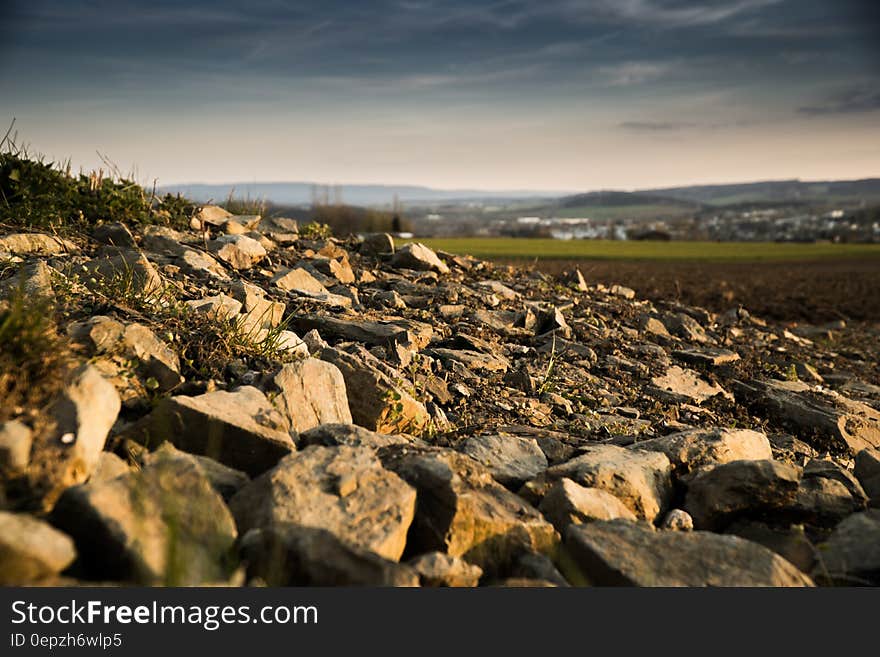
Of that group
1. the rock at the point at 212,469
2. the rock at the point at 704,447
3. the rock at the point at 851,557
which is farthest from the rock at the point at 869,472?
the rock at the point at 212,469

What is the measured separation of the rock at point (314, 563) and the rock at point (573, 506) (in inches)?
50.3

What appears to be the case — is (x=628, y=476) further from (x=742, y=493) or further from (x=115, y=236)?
(x=115, y=236)

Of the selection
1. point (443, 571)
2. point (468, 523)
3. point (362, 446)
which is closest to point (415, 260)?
point (362, 446)

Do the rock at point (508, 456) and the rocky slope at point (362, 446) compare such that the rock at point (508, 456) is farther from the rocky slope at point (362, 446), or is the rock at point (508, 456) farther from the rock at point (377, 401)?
the rock at point (377, 401)

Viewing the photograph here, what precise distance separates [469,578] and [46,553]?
1789mm

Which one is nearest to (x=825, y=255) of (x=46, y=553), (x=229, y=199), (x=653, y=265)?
(x=653, y=265)

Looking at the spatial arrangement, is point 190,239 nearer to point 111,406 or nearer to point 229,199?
point 229,199

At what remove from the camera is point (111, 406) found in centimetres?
346

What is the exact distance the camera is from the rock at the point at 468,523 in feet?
11.3

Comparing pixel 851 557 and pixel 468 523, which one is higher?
pixel 468 523

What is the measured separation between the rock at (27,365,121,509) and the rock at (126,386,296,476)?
368 mm

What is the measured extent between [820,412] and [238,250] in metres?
7.13

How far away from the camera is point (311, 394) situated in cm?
459

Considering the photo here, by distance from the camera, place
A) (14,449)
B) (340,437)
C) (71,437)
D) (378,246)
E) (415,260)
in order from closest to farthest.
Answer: (14,449) < (71,437) < (340,437) < (415,260) < (378,246)
